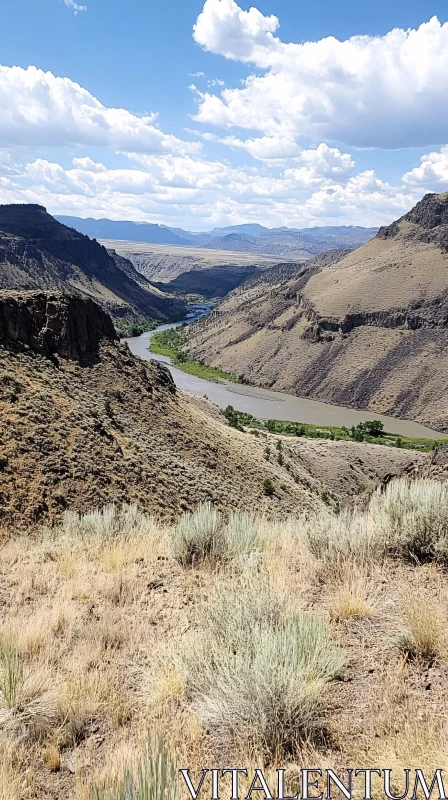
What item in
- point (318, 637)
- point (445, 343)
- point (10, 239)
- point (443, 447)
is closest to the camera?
point (318, 637)

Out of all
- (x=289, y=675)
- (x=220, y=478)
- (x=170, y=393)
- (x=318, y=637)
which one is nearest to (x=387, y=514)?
(x=318, y=637)

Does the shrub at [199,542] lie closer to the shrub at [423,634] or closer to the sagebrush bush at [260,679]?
the sagebrush bush at [260,679]

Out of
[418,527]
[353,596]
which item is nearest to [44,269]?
[418,527]

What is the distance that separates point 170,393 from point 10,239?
540 ft

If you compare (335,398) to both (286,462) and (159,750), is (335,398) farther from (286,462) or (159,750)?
(159,750)

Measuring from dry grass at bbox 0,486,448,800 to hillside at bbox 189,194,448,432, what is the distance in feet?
271

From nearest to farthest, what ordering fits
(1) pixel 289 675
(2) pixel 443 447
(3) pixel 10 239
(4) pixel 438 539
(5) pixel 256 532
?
1. (1) pixel 289 675
2. (4) pixel 438 539
3. (5) pixel 256 532
4. (2) pixel 443 447
5. (3) pixel 10 239

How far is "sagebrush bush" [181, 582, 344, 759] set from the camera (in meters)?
3.54

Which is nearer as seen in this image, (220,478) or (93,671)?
(93,671)

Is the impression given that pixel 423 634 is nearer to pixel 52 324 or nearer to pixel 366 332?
pixel 52 324

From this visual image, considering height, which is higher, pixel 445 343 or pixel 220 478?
pixel 445 343

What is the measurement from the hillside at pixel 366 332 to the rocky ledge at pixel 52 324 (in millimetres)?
65987

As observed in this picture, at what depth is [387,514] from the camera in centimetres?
752

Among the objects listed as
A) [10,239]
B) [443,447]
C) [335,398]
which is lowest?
[335,398]
